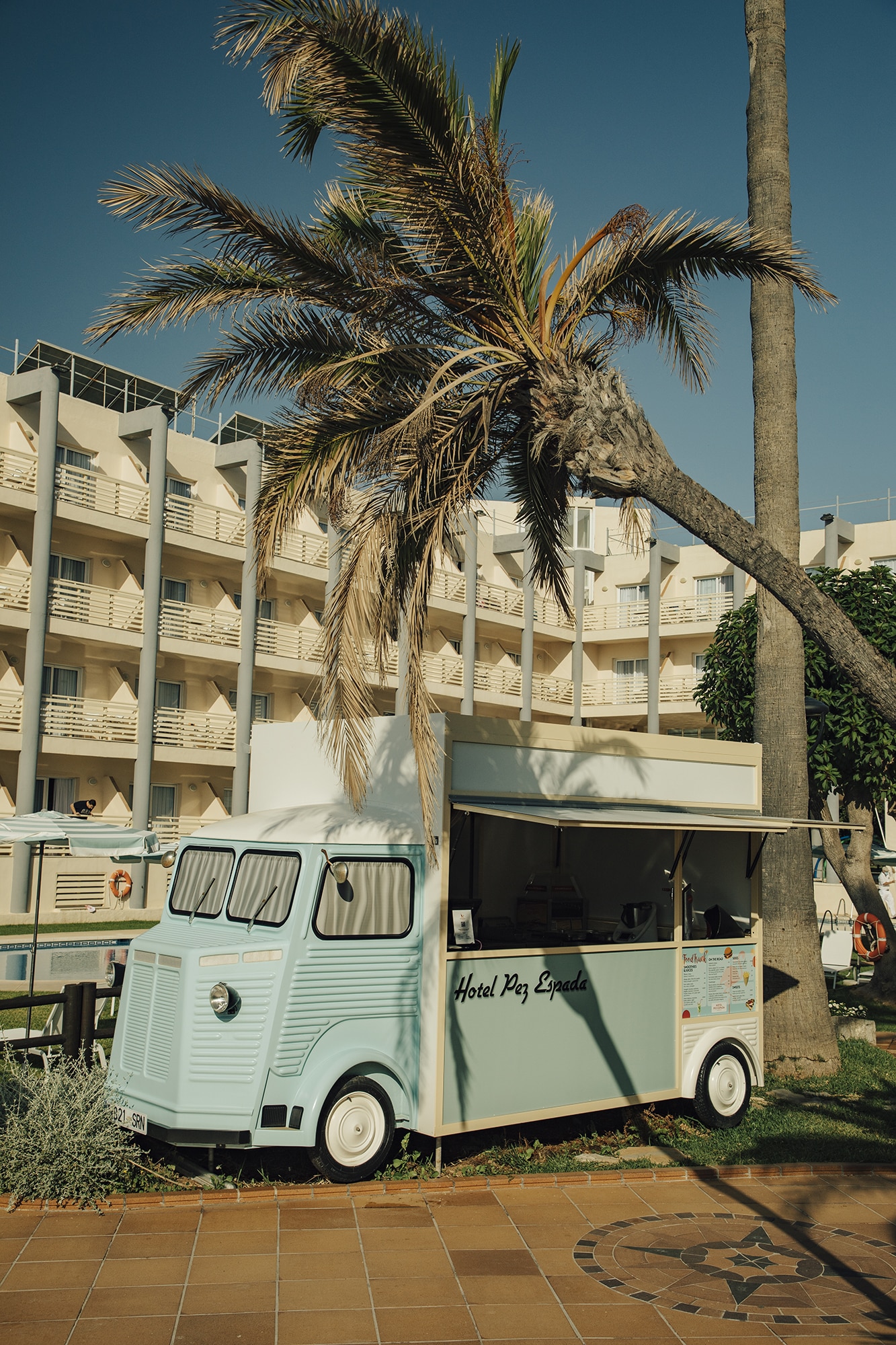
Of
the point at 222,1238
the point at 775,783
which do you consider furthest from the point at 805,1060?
the point at 222,1238

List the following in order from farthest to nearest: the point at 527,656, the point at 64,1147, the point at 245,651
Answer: the point at 527,656
the point at 245,651
the point at 64,1147

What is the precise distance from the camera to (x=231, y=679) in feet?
113

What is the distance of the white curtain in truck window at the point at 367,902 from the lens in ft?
26.0

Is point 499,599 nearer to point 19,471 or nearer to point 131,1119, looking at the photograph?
point 19,471

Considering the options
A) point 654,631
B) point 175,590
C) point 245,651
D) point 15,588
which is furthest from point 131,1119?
point 654,631

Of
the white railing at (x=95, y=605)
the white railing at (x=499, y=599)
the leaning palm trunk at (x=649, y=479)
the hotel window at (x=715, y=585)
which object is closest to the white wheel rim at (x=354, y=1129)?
the leaning palm trunk at (x=649, y=479)

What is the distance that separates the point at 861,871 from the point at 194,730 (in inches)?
786

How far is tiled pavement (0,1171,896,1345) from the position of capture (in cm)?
561

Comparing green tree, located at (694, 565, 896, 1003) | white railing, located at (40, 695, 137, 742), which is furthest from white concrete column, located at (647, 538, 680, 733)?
green tree, located at (694, 565, 896, 1003)

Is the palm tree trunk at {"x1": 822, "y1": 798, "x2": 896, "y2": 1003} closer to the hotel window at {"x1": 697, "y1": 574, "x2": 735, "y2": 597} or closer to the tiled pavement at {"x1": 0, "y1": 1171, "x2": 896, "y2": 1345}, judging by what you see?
the tiled pavement at {"x1": 0, "y1": 1171, "x2": 896, "y2": 1345}

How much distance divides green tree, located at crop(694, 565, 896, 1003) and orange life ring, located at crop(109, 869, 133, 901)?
1604 cm

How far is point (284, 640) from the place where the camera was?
34812 mm

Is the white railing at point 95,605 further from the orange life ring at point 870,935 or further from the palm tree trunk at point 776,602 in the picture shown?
the palm tree trunk at point 776,602

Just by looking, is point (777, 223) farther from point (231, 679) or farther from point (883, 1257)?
point (231, 679)
